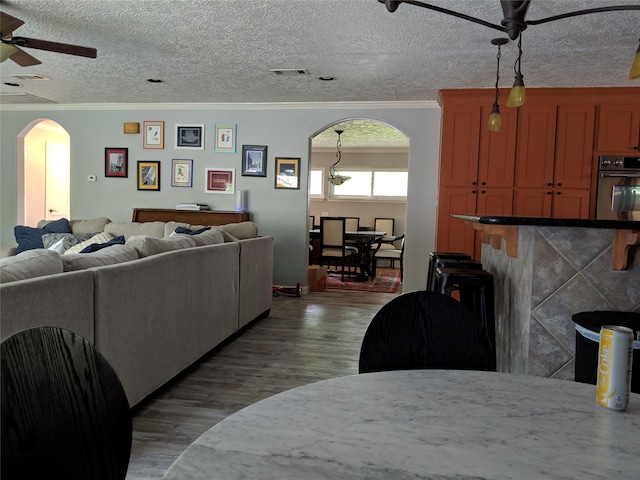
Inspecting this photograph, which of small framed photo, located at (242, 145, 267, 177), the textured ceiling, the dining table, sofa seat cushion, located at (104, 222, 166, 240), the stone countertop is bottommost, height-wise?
the dining table

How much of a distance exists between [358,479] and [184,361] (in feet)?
8.40

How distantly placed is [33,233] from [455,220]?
4681mm

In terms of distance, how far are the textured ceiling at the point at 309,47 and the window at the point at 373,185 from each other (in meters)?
4.65

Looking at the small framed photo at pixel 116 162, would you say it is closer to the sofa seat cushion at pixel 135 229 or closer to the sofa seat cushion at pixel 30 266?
the sofa seat cushion at pixel 135 229

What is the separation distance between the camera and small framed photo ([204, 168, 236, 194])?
645cm

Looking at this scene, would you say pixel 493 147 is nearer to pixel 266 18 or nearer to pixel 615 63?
pixel 615 63

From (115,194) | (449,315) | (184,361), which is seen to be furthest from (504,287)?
(115,194)

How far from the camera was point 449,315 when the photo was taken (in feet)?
4.42

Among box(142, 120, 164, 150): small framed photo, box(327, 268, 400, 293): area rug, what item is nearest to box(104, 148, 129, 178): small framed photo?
box(142, 120, 164, 150): small framed photo

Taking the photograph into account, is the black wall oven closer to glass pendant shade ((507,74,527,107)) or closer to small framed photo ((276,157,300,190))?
glass pendant shade ((507,74,527,107))

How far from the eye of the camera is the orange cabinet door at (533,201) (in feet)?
17.3

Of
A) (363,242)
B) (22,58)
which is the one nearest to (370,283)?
(363,242)

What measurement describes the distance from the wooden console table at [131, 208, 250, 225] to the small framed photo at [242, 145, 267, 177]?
0.56 m

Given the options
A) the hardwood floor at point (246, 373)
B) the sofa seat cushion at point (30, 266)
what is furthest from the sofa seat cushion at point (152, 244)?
the hardwood floor at point (246, 373)
